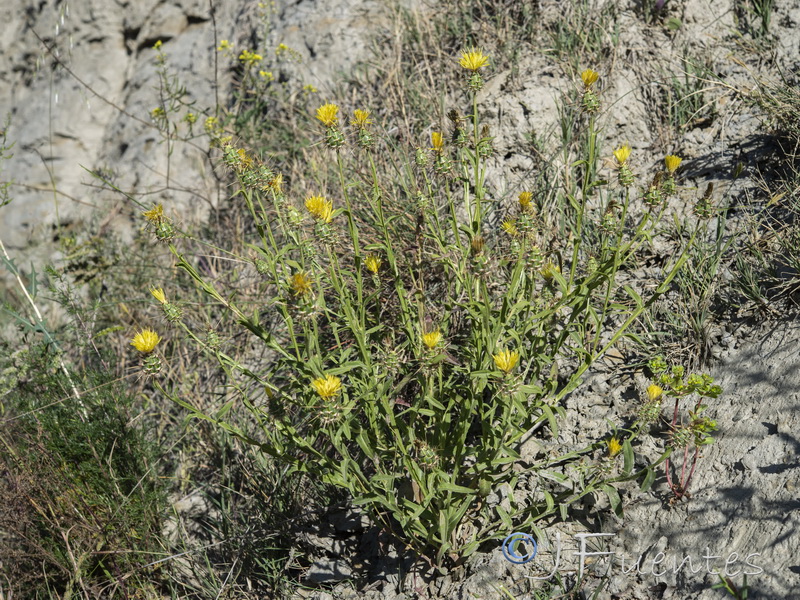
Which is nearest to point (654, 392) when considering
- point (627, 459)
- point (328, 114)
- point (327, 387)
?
point (627, 459)

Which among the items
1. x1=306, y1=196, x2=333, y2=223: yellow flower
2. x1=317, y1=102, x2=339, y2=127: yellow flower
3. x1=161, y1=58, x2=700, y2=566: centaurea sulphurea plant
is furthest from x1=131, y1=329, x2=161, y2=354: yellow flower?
x1=317, y1=102, x2=339, y2=127: yellow flower

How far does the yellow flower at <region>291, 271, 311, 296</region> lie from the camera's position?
75.4 inches

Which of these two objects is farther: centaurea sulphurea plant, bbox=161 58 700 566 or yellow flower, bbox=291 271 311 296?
centaurea sulphurea plant, bbox=161 58 700 566

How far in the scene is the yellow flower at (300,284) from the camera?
192cm

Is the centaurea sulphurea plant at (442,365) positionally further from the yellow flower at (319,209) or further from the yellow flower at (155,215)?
the yellow flower at (155,215)

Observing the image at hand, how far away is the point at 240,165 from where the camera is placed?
83.9 inches

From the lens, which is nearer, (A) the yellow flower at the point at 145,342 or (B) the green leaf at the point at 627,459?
(A) the yellow flower at the point at 145,342

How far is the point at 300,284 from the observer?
193 centimetres

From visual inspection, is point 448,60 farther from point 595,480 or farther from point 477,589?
point 477,589

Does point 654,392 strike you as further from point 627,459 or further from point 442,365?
point 442,365

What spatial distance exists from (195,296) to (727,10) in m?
3.41

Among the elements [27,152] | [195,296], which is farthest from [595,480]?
[27,152]

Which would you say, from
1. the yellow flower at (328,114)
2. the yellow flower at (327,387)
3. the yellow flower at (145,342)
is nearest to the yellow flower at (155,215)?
the yellow flower at (145,342)

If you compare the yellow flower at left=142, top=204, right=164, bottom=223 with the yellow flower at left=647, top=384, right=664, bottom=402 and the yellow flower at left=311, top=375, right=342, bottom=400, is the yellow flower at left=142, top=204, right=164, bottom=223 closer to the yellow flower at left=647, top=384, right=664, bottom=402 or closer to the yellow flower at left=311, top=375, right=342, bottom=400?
the yellow flower at left=311, top=375, right=342, bottom=400
